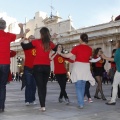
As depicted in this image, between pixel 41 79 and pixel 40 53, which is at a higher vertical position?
pixel 40 53

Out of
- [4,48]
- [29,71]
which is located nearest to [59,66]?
[29,71]

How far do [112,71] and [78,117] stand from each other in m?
5.11

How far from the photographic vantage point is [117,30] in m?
37.1

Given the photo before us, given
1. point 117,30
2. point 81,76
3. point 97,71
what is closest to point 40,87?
point 81,76

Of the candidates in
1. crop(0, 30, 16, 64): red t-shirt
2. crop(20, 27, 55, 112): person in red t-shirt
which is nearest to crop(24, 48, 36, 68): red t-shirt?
crop(20, 27, 55, 112): person in red t-shirt

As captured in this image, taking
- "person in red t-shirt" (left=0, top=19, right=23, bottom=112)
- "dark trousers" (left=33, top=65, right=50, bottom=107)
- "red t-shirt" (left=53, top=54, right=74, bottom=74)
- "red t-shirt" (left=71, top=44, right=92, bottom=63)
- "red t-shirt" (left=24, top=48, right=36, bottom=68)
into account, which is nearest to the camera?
"person in red t-shirt" (left=0, top=19, right=23, bottom=112)

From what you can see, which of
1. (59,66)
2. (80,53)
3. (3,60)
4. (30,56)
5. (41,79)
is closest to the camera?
(3,60)

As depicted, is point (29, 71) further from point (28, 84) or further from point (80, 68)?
point (80, 68)

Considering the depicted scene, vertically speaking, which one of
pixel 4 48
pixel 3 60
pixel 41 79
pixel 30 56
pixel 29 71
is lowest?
pixel 41 79

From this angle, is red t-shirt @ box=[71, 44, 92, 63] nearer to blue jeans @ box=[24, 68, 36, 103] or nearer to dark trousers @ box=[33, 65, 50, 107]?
dark trousers @ box=[33, 65, 50, 107]

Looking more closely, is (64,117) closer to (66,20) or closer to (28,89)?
(28,89)

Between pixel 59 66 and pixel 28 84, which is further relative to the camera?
pixel 59 66

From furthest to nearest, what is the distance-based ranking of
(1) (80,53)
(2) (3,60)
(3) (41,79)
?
(1) (80,53) → (3) (41,79) → (2) (3,60)

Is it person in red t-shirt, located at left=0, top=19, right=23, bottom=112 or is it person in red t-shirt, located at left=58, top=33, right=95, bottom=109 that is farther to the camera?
person in red t-shirt, located at left=58, top=33, right=95, bottom=109
